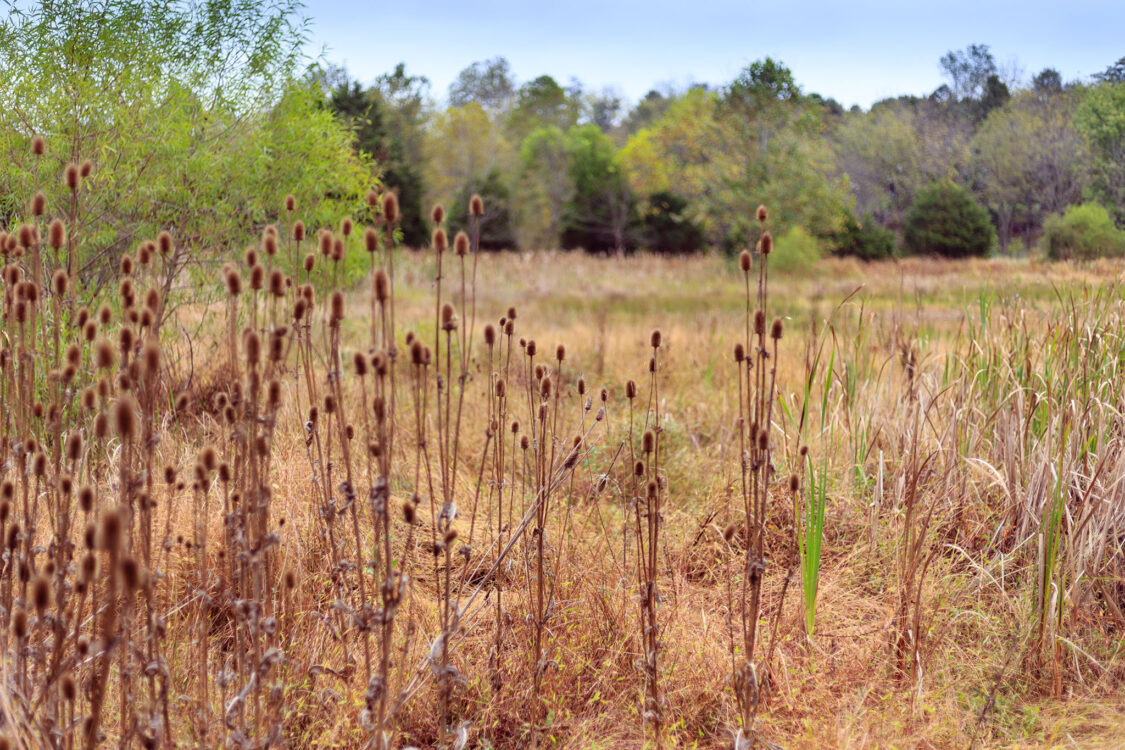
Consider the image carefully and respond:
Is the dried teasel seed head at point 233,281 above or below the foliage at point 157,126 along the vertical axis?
below

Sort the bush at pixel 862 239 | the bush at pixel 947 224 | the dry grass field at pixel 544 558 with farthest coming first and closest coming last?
1. the bush at pixel 862 239
2. the bush at pixel 947 224
3. the dry grass field at pixel 544 558

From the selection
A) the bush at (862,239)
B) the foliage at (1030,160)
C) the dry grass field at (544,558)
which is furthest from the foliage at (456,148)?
the dry grass field at (544,558)

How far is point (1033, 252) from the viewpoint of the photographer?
706 cm

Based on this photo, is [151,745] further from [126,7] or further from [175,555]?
[126,7]

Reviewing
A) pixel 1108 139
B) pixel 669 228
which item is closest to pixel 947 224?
pixel 1108 139

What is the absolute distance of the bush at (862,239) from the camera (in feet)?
76.4

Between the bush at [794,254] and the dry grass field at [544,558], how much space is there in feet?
48.9

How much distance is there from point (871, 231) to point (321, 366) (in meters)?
20.7

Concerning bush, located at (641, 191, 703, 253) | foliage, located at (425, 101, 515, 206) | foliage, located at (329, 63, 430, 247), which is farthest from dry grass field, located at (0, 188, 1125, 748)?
foliage, located at (425, 101, 515, 206)

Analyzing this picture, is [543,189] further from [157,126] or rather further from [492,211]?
[157,126]

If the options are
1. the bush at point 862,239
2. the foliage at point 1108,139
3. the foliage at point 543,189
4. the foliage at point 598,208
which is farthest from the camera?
the foliage at point 543,189

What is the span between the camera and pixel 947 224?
13773mm

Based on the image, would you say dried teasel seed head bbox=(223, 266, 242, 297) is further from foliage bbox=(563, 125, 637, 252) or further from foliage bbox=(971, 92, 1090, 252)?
foliage bbox=(563, 125, 637, 252)

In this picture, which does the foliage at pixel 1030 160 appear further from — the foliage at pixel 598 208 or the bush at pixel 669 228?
the foliage at pixel 598 208
